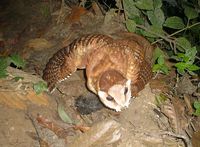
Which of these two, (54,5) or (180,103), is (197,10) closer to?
(180,103)

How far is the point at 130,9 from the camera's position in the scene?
16.0 feet

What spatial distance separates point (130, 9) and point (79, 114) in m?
2.00

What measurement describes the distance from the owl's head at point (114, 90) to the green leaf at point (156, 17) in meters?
1.55

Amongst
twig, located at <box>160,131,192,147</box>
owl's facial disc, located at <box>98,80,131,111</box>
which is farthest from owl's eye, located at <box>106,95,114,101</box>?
twig, located at <box>160,131,192,147</box>

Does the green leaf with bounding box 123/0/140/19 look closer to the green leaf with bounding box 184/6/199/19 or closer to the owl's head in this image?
the green leaf with bounding box 184/6/199/19

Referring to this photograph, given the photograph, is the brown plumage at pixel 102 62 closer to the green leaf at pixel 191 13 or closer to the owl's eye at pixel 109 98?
the owl's eye at pixel 109 98

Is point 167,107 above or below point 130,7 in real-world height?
below

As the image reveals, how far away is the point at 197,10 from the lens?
14.8 ft

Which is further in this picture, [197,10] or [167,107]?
[197,10]

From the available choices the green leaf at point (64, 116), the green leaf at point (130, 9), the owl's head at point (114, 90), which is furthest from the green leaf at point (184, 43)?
the green leaf at point (64, 116)

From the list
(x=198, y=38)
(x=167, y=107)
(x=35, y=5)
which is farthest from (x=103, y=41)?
(x=35, y=5)

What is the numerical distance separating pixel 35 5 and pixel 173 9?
2.70 metres

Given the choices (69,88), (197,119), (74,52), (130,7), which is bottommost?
(197,119)

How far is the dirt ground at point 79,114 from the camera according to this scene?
3.13 meters
